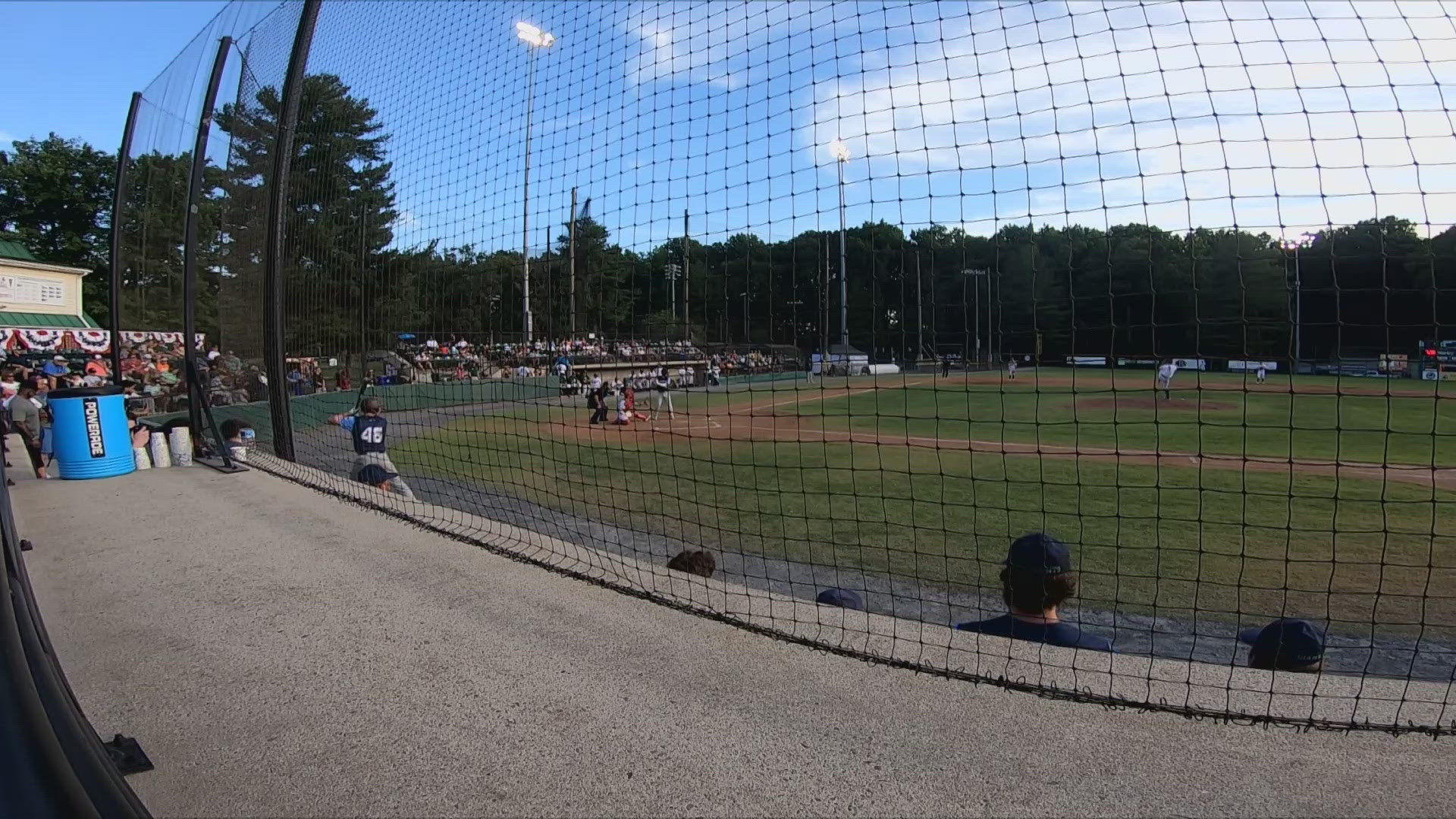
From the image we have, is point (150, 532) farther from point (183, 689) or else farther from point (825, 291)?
point (825, 291)

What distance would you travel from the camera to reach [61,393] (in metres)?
6.38

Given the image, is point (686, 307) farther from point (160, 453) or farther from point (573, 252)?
point (160, 453)

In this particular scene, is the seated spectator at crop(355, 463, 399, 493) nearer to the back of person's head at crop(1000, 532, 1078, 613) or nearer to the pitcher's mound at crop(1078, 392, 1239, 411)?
the back of person's head at crop(1000, 532, 1078, 613)

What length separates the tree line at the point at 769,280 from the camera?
3.46m

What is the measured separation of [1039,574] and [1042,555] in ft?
0.27

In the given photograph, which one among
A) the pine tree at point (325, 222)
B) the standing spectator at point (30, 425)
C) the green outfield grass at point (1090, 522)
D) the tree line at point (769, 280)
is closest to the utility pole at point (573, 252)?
the tree line at point (769, 280)

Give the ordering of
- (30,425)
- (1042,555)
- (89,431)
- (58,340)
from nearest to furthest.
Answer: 1. (1042,555)
2. (89,431)
3. (30,425)
4. (58,340)

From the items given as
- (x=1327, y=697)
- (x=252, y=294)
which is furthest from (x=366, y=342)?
(x=1327, y=697)

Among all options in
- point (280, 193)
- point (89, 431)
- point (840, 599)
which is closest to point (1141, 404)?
point (840, 599)

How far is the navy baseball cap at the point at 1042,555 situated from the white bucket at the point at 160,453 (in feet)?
25.3

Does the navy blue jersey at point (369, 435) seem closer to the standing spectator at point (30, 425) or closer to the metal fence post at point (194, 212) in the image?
the metal fence post at point (194, 212)

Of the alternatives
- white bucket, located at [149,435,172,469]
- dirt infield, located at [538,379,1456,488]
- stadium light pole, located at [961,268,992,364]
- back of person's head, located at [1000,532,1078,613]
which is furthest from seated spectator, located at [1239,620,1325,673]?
white bucket, located at [149,435,172,469]

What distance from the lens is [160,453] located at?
23.5 feet

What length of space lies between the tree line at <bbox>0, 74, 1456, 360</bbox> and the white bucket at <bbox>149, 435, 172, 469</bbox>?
1223mm
